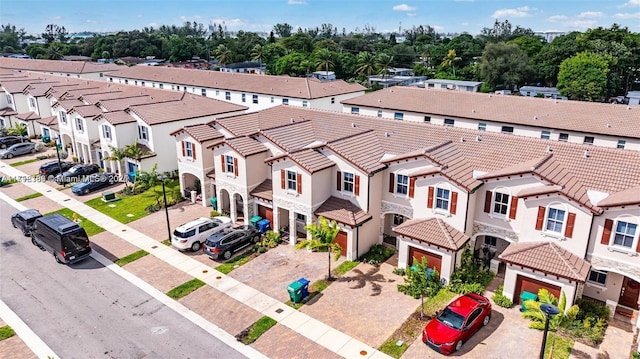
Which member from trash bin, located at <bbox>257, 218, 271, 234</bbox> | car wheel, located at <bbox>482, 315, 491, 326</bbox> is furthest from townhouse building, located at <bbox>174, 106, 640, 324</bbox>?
car wheel, located at <bbox>482, 315, 491, 326</bbox>

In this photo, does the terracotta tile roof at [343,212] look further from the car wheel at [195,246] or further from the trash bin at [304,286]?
the car wheel at [195,246]

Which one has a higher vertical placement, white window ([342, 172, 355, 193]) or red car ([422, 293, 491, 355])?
white window ([342, 172, 355, 193])

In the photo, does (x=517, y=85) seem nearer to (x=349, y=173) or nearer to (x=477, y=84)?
(x=477, y=84)

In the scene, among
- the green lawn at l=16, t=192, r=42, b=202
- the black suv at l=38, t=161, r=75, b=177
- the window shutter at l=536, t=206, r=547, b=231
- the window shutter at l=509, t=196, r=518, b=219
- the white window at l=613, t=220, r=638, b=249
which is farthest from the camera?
the black suv at l=38, t=161, r=75, b=177

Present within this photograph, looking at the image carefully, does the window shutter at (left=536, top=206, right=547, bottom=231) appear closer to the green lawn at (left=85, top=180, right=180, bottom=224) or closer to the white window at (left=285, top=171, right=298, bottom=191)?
the white window at (left=285, top=171, right=298, bottom=191)

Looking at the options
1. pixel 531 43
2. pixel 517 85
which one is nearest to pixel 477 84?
pixel 517 85

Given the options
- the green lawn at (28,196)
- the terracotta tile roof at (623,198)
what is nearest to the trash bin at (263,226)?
the terracotta tile roof at (623,198)

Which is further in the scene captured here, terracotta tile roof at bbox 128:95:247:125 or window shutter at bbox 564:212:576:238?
terracotta tile roof at bbox 128:95:247:125
